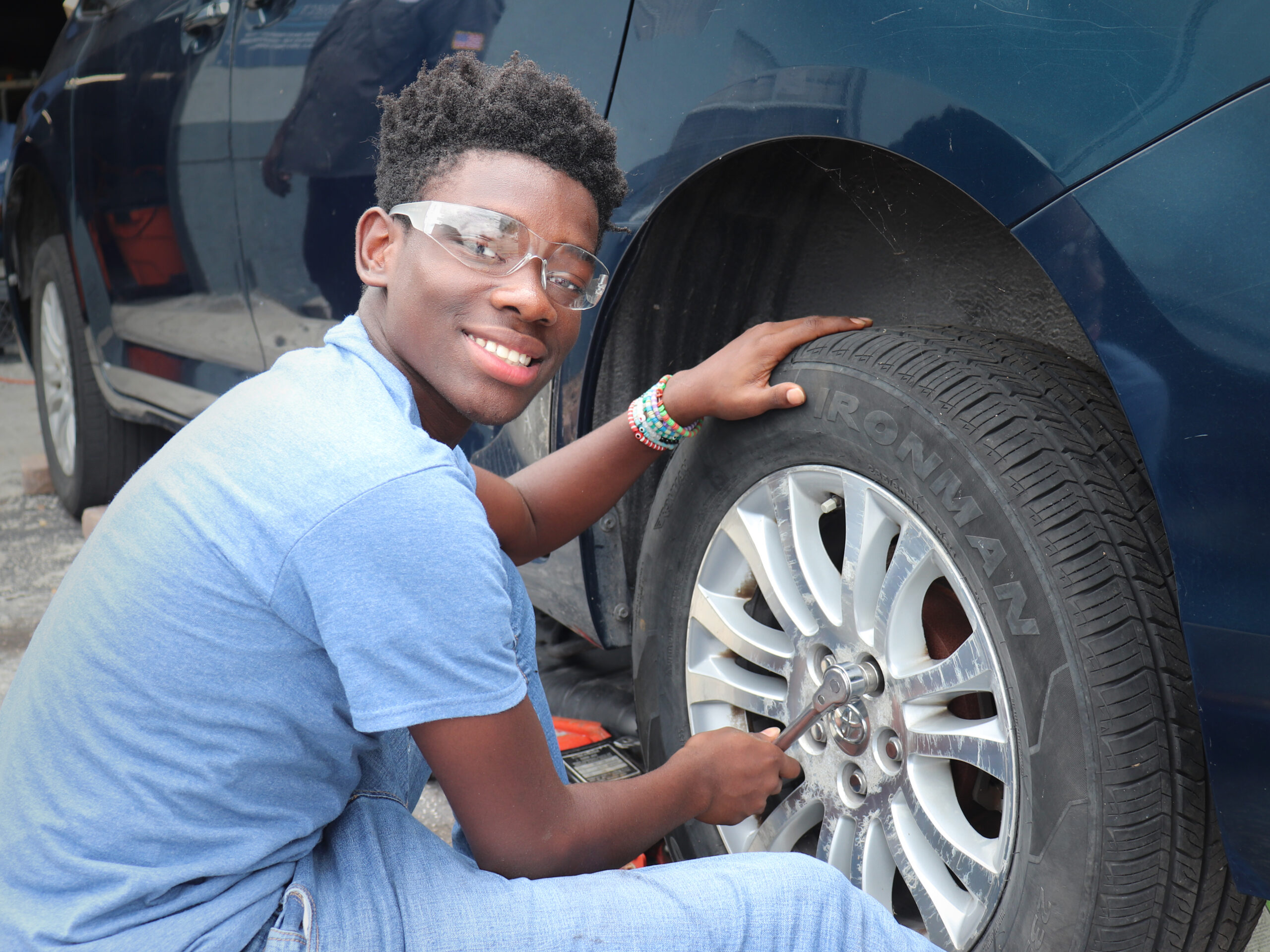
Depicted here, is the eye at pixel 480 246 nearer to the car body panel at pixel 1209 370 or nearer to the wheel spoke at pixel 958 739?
the car body panel at pixel 1209 370

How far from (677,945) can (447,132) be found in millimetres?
854

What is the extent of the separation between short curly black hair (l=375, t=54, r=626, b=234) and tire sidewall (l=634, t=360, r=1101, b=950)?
37cm

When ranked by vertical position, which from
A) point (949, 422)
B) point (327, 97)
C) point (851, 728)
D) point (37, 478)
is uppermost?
point (327, 97)

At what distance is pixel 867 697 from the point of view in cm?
137

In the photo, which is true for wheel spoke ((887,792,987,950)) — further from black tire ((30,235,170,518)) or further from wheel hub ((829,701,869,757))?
black tire ((30,235,170,518))

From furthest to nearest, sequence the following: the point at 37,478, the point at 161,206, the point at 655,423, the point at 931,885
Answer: the point at 37,478
the point at 161,206
the point at 655,423
the point at 931,885

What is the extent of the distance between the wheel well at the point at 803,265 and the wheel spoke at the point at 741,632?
0.28 m

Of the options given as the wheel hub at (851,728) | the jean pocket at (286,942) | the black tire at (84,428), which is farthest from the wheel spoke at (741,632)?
the black tire at (84,428)

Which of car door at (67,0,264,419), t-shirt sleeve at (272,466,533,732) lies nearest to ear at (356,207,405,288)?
t-shirt sleeve at (272,466,533,732)

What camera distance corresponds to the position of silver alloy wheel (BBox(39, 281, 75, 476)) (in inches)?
145

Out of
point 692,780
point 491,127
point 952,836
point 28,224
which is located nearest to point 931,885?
point 952,836

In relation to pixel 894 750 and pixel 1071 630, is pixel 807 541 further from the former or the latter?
pixel 1071 630

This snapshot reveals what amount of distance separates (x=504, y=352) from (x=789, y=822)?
30.0 inches

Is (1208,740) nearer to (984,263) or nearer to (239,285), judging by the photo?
(984,263)
